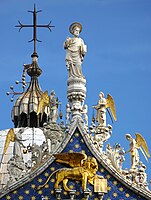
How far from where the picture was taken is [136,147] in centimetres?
2386

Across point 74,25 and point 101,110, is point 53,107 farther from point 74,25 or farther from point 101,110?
point 74,25

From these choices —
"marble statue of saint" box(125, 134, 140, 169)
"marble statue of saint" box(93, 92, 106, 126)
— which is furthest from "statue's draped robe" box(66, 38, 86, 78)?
"marble statue of saint" box(125, 134, 140, 169)

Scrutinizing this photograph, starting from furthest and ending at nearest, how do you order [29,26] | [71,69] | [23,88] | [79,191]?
[23,88] → [29,26] → [71,69] → [79,191]

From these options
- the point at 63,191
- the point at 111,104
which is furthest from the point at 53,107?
the point at 63,191

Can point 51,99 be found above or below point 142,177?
above

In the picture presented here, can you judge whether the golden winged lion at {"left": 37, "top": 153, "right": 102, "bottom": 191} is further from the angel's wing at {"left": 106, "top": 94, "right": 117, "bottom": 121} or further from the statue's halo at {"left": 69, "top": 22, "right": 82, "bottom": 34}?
the statue's halo at {"left": 69, "top": 22, "right": 82, "bottom": 34}

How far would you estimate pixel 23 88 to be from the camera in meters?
34.3

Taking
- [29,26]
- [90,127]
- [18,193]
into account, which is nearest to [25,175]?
[18,193]

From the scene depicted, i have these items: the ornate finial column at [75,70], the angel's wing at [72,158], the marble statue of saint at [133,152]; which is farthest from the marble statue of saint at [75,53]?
the angel's wing at [72,158]

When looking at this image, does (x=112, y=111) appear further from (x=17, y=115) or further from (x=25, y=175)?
(x=17, y=115)

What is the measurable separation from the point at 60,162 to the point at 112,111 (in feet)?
7.46

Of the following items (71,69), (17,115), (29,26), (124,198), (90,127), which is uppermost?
(29,26)

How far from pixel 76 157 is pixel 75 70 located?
8.35ft

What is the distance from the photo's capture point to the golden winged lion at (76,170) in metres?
22.8
